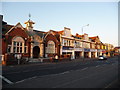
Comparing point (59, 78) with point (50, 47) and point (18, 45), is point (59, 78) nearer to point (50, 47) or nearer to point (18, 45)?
point (18, 45)

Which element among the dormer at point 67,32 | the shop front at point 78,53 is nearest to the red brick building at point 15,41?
the dormer at point 67,32

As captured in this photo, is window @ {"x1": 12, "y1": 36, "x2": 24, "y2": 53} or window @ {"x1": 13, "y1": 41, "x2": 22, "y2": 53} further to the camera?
window @ {"x1": 13, "y1": 41, "x2": 22, "y2": 53}

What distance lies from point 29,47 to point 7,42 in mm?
5397

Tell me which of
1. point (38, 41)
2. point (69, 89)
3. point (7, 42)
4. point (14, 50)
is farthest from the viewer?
point (38, 41)

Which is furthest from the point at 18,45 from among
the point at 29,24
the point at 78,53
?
the point at 78,53

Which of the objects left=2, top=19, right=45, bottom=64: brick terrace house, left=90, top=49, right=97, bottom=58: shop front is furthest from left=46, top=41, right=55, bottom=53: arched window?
left=90, top=49, right=97, bottom=58: shop front

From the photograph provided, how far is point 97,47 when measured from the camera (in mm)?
58125

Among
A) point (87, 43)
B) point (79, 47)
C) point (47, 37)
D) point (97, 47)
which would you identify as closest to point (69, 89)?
point (47, 37)

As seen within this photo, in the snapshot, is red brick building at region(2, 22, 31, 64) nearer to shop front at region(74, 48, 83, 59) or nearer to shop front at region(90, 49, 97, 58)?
shop front at region(74, 48, 83, 59)

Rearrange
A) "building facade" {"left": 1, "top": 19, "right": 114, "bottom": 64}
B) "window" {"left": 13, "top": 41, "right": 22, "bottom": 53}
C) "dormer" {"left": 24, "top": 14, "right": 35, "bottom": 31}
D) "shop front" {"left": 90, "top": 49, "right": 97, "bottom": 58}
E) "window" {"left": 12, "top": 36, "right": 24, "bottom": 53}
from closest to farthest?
"building facade" {"left": 1, "top": 19, "right": 114, "bottom": 64}, "window" {"left": 12, "top": 36, "right": 24, "bottom": 53}, "window" {"left": 13, "top": 41, "right": 22, "bottom": 53}, "dormer" {"left": 24, "top": 14, "right": 35, "bottom": 31}, "shop front" {"left": 90, "top": 49, "right": 97, "bottom": 58}

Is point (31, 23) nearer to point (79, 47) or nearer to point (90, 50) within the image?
point (79, 47)

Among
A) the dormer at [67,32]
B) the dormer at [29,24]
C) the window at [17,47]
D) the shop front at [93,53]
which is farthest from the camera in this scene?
the shop front at [93,53]

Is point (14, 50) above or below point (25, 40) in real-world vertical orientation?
below

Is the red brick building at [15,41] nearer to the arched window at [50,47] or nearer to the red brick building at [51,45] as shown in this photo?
the red brick building at [51,45]
